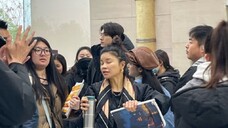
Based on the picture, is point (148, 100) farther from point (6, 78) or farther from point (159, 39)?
point (159, 39)

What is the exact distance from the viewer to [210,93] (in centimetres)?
244

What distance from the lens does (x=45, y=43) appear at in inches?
161

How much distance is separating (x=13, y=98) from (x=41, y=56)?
175 centimetres

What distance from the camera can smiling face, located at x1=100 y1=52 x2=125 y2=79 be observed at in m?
3.70

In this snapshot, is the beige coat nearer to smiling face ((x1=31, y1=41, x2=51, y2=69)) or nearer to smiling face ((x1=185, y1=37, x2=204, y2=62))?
smiling face ((x1=31, y1=41, x2=51, y2=69))

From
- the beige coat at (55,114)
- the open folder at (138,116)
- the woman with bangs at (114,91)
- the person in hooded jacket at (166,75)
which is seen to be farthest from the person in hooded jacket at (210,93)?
the person in hooded jacket at (166,75)

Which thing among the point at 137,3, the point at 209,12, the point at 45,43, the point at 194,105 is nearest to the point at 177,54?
the point at 209,12

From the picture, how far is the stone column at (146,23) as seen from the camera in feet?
32.9

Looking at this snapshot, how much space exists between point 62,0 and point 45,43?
8.80 metres

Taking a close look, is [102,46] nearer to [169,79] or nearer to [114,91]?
[114,91]

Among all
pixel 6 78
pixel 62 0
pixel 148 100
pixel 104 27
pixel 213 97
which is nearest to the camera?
pixel 6 78

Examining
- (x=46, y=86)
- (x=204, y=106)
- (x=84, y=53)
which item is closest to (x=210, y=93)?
(x=204, y=106)

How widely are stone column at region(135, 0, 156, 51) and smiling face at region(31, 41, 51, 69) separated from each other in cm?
607

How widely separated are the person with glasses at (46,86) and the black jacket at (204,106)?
150 centimetres
